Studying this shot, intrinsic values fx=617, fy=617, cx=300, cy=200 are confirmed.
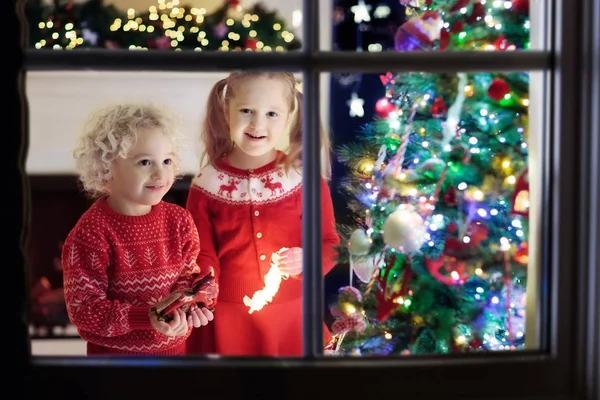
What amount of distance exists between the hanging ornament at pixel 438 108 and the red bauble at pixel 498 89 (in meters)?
0.38

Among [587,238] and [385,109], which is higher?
[385,109]

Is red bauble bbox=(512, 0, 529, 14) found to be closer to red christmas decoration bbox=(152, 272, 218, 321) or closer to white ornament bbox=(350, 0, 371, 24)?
white ornament bbox=(350, 0, 371, 24)

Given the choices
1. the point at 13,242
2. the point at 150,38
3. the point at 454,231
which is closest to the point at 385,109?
the point at 454,231

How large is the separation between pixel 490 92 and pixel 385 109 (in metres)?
0.64

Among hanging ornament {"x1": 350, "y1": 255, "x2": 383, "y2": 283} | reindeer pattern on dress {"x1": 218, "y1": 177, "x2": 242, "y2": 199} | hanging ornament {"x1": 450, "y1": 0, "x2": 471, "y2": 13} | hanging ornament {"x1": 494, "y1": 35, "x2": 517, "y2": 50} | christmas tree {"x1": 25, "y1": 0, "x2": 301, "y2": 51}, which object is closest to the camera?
hanging ornament {"x1": 494, "y1": 35, "x2": 517, "y2": 50}

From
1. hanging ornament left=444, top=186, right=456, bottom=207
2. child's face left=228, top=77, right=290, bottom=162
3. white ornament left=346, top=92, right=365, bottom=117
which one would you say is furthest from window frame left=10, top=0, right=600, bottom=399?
white ornament left=346, top=92, right=365, bottom=117

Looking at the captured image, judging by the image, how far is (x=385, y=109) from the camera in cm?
219

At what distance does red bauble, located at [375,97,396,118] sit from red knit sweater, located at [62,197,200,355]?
0.79 m

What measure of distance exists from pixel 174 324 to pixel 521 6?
133 cm

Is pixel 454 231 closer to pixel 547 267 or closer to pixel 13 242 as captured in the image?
pixel 547 267

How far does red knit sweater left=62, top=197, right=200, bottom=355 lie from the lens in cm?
180

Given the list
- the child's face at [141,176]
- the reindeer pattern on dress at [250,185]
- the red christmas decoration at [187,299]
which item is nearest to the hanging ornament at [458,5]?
the reindeer pattern on dress at [250,185]

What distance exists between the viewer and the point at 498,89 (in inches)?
60.0

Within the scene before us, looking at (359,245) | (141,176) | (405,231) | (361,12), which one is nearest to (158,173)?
(141,176)
